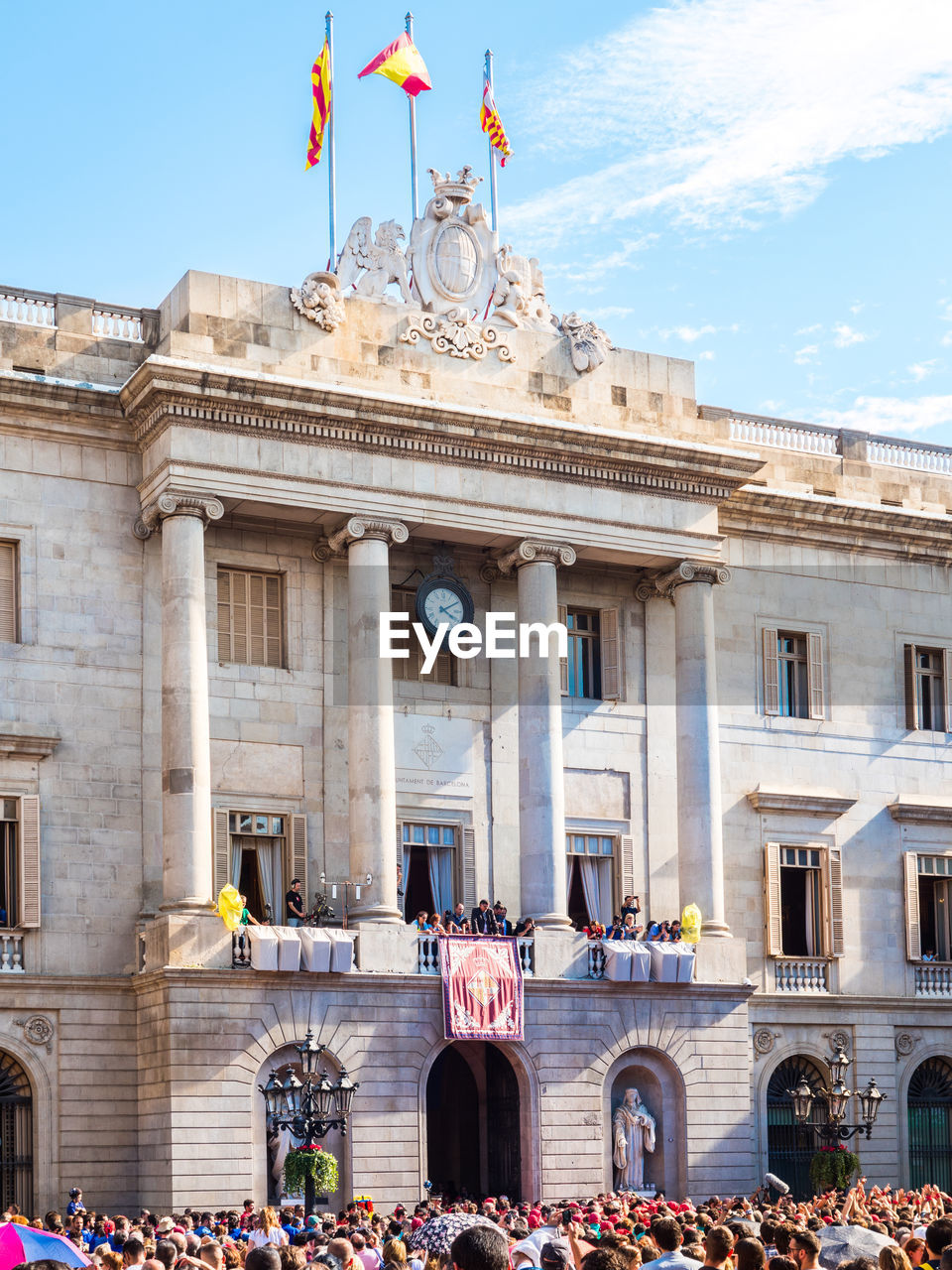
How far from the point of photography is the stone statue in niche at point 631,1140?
39.4 meters

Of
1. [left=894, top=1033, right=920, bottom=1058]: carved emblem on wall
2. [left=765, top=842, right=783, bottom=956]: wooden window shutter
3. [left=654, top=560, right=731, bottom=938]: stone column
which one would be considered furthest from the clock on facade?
[left=894, top=1033, right=920, bottom=1058]: carved emblem on wall

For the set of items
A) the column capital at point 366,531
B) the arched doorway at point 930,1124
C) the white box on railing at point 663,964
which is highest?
the column capital at point 366,531

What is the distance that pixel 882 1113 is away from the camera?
147 feet

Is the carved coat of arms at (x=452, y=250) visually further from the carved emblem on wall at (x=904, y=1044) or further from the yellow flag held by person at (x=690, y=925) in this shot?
the carved emblem on wall at (x=904, y=1044)

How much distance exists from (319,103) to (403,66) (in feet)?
6.30

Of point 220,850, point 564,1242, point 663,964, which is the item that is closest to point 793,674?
point 663,964

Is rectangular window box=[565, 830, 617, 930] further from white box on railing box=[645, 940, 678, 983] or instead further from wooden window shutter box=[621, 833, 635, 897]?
white box on railing box=[645, 940, 678, 983]

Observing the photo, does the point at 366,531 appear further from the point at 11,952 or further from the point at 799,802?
the point at 799,802

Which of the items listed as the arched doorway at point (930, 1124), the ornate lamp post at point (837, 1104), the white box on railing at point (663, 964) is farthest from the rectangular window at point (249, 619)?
the arched doorway at point (930, 1124)

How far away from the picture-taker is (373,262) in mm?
41062

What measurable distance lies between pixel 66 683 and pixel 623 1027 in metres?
12.7

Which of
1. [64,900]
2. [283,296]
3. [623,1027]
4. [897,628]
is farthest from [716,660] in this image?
[64,900]

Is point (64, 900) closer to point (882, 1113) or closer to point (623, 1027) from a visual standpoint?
point (623, 1027)

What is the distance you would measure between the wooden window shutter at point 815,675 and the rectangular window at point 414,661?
30.6 ft
